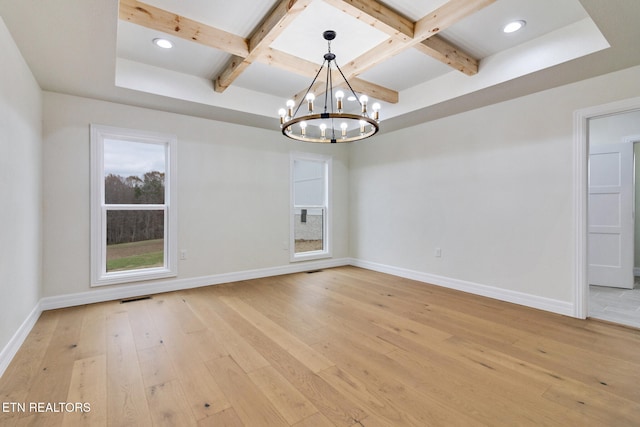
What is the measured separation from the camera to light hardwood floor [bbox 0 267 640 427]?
64.6 inches

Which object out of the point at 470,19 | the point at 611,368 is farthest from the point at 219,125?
the point at 611,368

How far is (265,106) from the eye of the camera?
4.25 m

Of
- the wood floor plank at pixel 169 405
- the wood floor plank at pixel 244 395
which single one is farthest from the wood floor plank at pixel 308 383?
the wood floor plank at pixel 169 405

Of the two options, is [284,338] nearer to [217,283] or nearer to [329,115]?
[329,115]

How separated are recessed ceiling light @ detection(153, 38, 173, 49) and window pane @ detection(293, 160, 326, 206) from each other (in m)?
2.74

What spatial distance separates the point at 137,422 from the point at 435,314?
2.73 meters

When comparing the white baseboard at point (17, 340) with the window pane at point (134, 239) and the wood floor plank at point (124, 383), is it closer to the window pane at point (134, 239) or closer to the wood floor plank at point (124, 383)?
the wood floor plank at point (124, 383)

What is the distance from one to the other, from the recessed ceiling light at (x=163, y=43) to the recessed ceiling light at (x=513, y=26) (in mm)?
3225

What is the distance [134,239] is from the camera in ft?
12.9

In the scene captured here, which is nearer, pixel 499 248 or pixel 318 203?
pixel 499 248

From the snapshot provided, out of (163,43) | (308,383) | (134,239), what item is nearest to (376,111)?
(163,43)

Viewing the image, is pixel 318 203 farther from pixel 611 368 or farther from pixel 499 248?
pixel 611 368

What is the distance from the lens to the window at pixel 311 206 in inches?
214

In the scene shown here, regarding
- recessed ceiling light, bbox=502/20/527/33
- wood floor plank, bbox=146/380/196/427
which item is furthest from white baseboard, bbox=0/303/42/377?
recessed ceiling light, bbox=502/20/527/33
